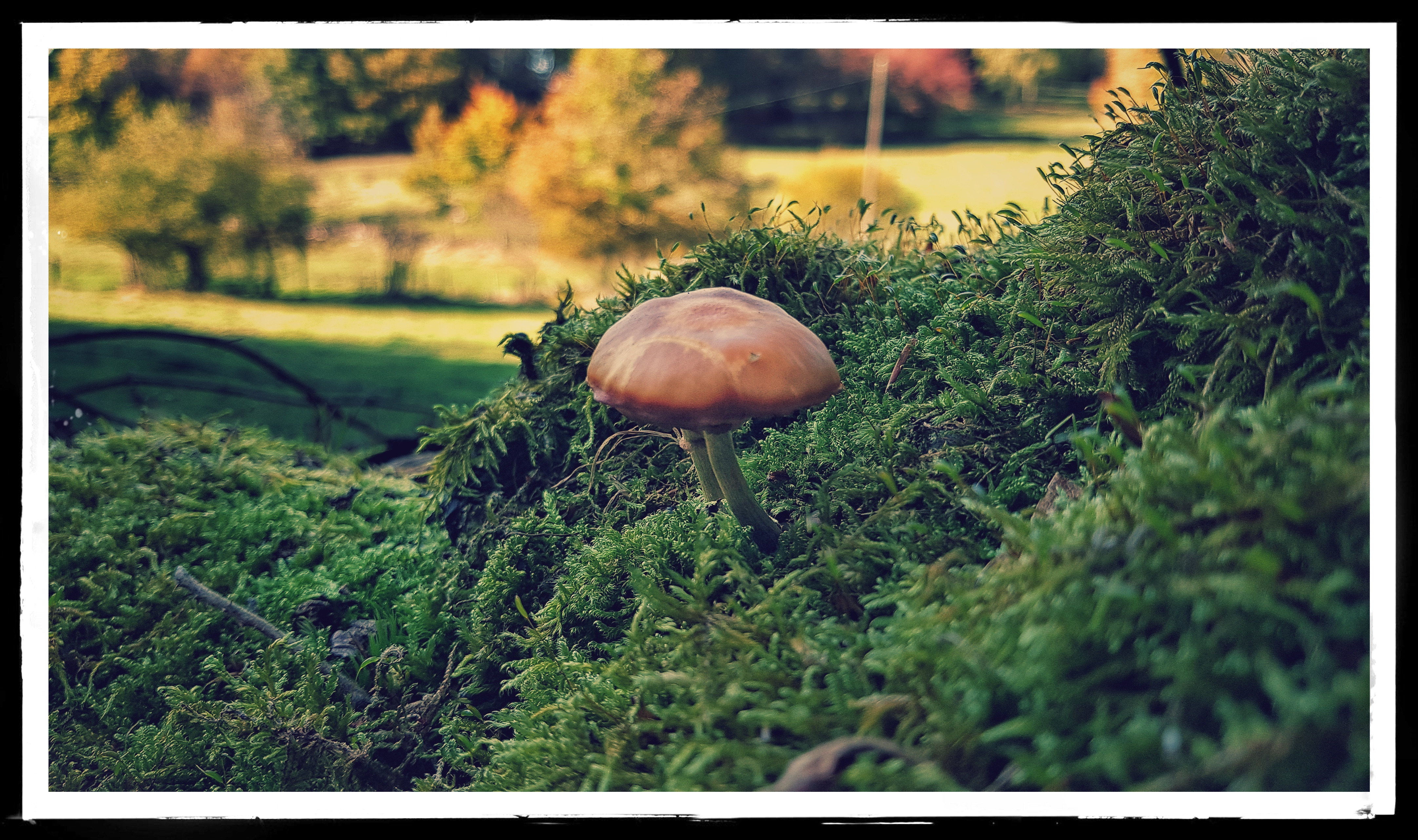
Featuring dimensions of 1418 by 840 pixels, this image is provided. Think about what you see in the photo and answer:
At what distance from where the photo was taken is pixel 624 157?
48.0 feet

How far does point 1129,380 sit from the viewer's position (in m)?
1.44

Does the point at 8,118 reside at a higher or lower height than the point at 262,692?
higher

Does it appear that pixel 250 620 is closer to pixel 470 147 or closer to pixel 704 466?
pixel 704 466

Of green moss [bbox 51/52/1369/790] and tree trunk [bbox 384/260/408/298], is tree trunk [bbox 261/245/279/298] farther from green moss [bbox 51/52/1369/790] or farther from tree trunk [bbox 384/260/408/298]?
green moss [bbox 51/52/1369/790]

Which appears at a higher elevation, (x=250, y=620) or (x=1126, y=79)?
(x=1126, y=79)

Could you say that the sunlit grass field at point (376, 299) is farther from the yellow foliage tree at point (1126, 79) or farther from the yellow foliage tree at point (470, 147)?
the yellow foliage tree at point (1126, 79)

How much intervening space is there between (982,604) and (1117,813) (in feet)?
0.99

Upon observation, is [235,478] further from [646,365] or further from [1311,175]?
[1311,175]

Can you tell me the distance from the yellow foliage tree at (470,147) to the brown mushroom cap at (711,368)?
53.2 feet

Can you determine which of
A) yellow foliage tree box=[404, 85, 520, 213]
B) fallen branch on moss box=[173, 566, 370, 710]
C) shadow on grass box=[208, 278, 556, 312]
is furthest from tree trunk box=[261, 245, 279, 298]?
fallen branch on moss box=[173, 566, 370, 710]

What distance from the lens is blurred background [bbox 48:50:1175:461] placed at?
12312 mm

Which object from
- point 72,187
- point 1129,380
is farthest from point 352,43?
point 72,187

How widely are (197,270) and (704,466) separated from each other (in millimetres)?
17847

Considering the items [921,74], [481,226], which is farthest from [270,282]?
[921,74]
